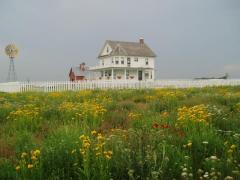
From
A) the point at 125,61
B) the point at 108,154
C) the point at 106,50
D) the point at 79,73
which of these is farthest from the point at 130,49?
the point at 108,154

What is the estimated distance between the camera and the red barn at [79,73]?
60.7 metres

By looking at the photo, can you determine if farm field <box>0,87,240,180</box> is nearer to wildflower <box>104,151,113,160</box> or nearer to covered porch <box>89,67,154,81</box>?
wildflower <box>104,151,113,160</box>

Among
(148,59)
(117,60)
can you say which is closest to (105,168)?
(117,60)

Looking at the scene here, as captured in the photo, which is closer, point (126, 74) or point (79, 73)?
point (126, 74)

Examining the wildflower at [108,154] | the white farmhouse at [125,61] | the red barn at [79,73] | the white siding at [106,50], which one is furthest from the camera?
the red barn at [79,73]

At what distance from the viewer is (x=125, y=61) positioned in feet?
188

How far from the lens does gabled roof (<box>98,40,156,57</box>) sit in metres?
57.1

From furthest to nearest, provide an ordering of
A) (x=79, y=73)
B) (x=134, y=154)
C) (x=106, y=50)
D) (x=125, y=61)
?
1. (x=79, y=73)
2. (x=106, y=50)
3. (x=125, y=61)
4. (x=134, y=154)

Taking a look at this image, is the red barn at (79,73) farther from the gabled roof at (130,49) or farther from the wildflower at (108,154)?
the wildflower at (108,154)

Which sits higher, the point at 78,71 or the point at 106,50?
the point at 106,50

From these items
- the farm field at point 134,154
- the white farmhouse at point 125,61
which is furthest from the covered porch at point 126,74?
the farm field at point 134,154

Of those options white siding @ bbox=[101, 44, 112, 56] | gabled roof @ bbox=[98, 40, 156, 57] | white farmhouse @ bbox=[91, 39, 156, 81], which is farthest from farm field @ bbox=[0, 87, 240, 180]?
white siding @ bbox=[101, 44, 112, 56]

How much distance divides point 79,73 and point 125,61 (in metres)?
9.24

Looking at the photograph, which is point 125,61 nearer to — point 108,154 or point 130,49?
point 130,49
